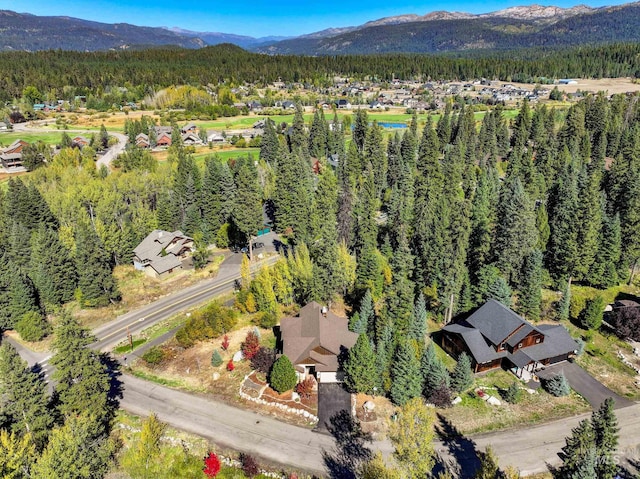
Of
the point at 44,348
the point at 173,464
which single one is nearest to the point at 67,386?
the point at 173,464

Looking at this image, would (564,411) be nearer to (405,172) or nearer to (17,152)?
(405,172)

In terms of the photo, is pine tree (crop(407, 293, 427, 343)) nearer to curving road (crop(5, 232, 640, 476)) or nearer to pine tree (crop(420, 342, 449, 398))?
pine tree (crop(420, 342, 449, 398))

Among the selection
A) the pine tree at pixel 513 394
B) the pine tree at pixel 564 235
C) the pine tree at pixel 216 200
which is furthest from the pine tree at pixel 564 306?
the pine tree at pixel 216 200

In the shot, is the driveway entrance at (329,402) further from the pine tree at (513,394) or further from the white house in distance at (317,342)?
the pine tree at (513,394)

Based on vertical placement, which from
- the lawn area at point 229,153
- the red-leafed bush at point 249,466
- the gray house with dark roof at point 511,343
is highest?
the lawn area at point 229,153

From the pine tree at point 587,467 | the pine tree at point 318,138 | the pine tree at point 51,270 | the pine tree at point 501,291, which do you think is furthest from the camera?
the pine tree at point 318,138

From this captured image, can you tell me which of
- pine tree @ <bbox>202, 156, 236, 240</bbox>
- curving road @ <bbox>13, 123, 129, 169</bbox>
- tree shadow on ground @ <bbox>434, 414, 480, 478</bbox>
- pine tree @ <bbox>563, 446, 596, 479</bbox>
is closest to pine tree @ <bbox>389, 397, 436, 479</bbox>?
tree shadow on ground @ <bbox>434, 414, 480, 478</bbox>

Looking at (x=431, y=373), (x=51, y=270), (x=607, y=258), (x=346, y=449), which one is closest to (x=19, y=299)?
(x=51, y=270)
